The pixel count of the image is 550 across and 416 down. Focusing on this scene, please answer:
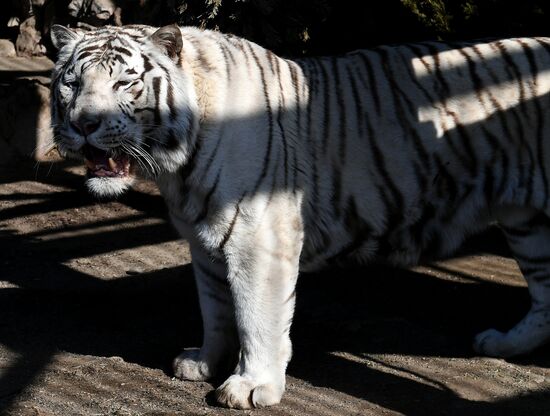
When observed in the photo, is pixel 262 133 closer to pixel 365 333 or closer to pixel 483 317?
pixel 365 333

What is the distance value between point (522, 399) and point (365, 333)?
32.6 inches

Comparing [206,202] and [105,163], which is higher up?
[105,163]

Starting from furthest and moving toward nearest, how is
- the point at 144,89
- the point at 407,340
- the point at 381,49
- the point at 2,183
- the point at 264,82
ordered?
the point at 2,183
the point at 407,340
the point at 381,49
the point at 264,82
the point at 144,89

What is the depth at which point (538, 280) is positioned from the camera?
4.08 meters

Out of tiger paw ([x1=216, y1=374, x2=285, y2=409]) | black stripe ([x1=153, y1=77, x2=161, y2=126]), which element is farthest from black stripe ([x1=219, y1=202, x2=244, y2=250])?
tiger paw ([x1=216, y1=374, x2=285, y2=409])

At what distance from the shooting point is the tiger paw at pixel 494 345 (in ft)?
13.2

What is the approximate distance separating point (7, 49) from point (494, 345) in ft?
18.7

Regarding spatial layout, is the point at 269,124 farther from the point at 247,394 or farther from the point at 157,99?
the point at 247,394

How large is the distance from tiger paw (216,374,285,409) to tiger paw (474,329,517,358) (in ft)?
3.24

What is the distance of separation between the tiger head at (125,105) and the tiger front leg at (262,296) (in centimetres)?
36

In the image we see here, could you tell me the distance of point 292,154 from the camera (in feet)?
11.7

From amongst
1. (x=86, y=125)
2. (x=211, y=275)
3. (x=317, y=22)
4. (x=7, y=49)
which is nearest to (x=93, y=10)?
(x=7, y=49)

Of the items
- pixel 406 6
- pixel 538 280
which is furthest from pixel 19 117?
pixel 538 280

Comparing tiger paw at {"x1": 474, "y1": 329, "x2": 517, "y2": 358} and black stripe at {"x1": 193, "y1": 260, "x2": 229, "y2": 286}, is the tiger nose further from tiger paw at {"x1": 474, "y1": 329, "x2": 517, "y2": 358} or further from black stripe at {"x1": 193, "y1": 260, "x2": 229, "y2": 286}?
tiger paw at {"x1": 474, "y1": 329, "x2": 517, "y2": 358}
